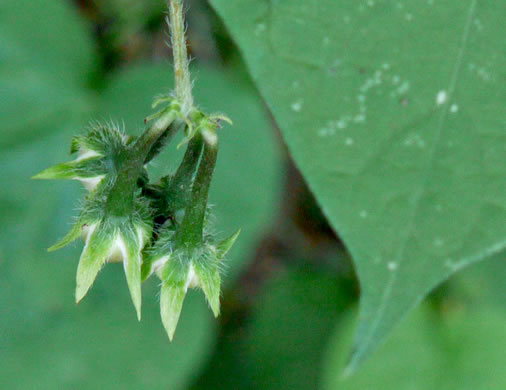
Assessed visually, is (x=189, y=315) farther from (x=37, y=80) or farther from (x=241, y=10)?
(x=241, y=10)

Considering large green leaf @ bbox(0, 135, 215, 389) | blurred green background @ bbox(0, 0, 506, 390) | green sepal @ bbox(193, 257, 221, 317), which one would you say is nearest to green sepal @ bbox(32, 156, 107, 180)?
green sepal @ bbox(193, 257, 221, 317)

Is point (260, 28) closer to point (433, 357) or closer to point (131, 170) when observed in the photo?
point (131, 170)

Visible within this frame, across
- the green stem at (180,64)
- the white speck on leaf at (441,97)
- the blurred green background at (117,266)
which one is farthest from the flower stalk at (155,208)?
the blurred green background at (117,266)

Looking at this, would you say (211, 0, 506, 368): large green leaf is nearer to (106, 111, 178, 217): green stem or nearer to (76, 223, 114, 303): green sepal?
(106, 111, 178, 217): green stem

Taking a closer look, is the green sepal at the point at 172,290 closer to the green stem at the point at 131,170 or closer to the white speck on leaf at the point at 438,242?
the green stem at the point at 131,170

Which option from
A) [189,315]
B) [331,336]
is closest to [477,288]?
[331,336]

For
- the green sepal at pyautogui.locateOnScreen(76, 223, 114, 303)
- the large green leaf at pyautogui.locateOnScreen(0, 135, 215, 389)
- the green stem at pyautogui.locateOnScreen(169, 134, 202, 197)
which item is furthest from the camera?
the large green leaf at pyautogui.locateOnScreen(0, 135, 215, 389)
